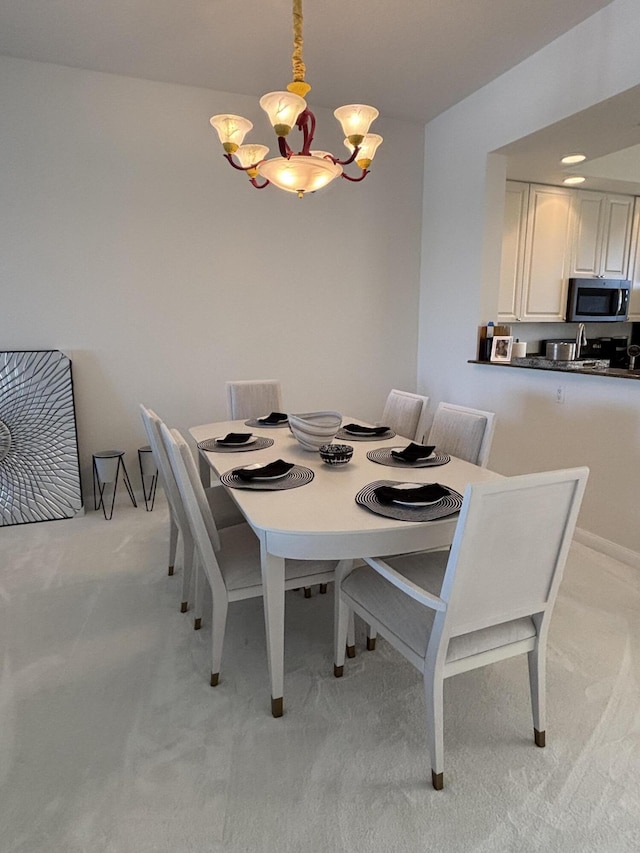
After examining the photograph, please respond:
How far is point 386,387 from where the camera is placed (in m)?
4.40

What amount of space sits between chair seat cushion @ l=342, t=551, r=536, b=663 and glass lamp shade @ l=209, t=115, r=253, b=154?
1.79 metres

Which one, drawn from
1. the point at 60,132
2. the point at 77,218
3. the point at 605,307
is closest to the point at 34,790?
the point at 77,218

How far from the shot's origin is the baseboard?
274 centimetres

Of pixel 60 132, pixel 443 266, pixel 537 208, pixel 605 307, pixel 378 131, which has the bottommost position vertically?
pixel 605 307

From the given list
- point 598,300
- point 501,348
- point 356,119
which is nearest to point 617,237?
point 598,300

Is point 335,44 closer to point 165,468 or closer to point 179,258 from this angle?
point 179,258

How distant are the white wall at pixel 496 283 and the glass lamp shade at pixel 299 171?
1.61 metres

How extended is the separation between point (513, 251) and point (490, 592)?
3458 mm

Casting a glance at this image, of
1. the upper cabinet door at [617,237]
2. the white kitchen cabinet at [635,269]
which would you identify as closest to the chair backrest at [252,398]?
the upper cabinet door at [617,237]

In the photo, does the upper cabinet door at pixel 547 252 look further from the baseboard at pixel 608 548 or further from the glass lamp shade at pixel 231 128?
the glass lamp shade at pixel 231 128

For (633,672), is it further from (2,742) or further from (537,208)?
(537,208)

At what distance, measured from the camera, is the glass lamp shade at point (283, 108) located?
1915 mm

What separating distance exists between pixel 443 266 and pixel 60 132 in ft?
9.16

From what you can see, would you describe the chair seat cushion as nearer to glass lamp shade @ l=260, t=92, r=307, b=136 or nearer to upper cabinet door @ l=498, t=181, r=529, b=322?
glass lamp shade @ l=260, t=92, r=307, b=136
